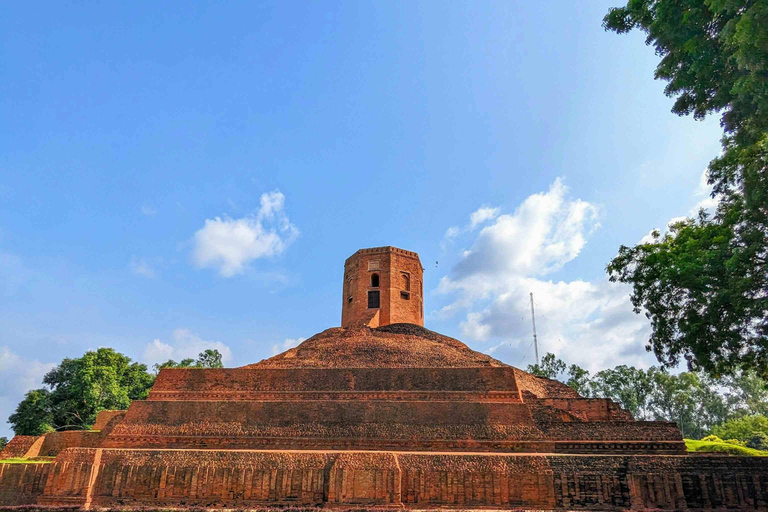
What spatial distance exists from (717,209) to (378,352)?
41.7ft

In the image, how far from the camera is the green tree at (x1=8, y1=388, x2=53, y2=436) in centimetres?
2770

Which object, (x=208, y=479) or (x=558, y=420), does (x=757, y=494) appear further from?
(x=208, y=479)

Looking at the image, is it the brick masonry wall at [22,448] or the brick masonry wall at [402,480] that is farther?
the brick masonry wall at [22,448]

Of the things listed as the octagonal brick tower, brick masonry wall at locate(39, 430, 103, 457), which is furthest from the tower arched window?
brick masonry wall at locate(39, 430, 103, 457)

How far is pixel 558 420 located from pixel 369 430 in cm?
544

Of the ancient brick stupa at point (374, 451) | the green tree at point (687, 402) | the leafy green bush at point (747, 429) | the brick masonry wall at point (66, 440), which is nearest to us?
the ancient brick stupa at point (374, 451)

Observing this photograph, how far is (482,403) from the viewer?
1457cm

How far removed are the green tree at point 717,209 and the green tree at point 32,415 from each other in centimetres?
3061

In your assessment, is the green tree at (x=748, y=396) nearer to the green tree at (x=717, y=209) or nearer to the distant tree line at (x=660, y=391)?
the distant tree line at (x=660, y=391)

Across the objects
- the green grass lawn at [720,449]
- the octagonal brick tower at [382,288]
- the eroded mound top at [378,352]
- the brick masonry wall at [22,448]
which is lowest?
the brick masonry wall at [22,448]

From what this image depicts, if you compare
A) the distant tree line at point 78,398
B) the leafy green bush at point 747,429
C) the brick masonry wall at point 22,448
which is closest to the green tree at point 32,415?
the distant tree line at point 78,398

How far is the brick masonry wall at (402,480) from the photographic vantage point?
11.1 m

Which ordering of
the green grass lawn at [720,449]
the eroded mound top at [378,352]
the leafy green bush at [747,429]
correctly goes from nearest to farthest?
1. the green grass lawn at [720,449]
2. the eroded mound top at [378,352]
3. the leafy green bush at [747,429]

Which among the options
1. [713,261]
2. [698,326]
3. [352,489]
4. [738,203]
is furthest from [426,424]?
[738,203]
